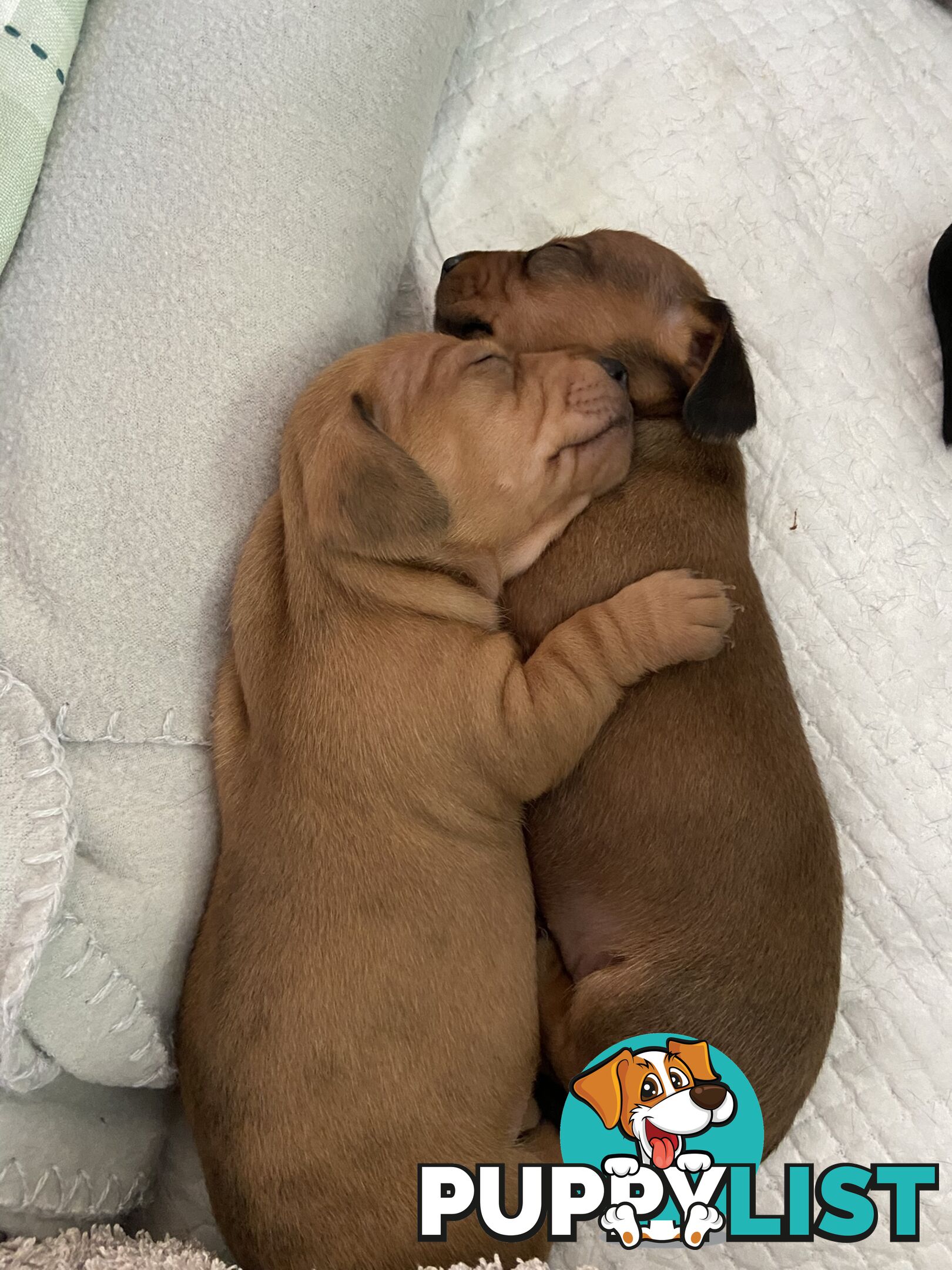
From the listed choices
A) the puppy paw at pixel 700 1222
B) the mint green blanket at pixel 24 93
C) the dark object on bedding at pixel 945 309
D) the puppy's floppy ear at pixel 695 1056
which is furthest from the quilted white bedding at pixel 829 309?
the mint green blanket at pixel 24 93

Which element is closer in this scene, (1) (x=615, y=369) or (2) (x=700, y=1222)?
(2) (x=700, y=1222)

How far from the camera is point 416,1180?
1513mm

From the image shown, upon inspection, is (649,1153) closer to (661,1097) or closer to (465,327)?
(661,1097)

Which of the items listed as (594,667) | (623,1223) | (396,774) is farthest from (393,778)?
(623,1223)

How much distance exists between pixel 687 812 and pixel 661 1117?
1.58 ft

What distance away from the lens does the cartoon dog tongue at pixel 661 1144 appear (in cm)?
161

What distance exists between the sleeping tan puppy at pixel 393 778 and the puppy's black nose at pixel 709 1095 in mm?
266

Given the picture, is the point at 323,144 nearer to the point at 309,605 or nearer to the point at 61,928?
the point at 309,605

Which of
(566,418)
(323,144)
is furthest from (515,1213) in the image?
(323,144)

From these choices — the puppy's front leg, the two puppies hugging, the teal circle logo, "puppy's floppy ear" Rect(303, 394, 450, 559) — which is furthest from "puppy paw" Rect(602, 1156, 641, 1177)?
"puppy's floppy ear" Rect(303, 394, 450, 559)

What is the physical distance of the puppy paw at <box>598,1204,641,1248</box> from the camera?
1680mm

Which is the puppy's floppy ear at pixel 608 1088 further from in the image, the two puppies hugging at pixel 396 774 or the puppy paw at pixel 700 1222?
the puppy paw at pixel 700 1222

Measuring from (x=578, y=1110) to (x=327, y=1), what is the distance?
214 cm

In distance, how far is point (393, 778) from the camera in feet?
5.37
